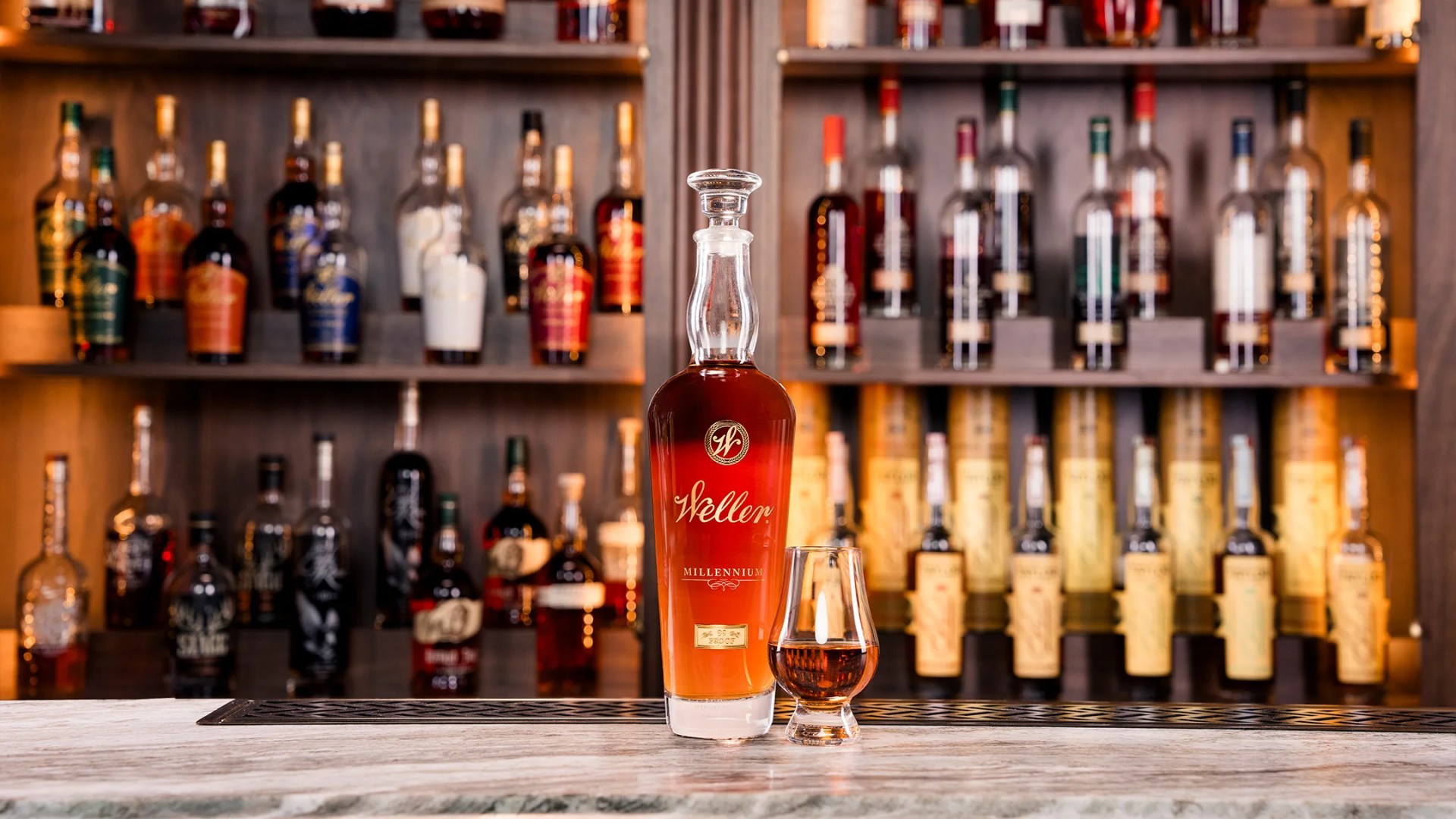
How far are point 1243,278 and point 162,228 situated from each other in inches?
62.1

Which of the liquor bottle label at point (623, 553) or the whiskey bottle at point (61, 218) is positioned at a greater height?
the whiskey bottle at point (61, 218)

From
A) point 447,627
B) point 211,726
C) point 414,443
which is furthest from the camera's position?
point 414,443

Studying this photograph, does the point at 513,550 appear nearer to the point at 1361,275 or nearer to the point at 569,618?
the point at 569,618

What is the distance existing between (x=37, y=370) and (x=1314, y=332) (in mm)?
1809

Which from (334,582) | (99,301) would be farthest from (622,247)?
(99,301)

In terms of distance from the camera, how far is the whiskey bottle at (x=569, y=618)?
1.88 metres

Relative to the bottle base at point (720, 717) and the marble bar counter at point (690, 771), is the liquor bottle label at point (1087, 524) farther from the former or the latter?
the bottle base at point (720, 717)

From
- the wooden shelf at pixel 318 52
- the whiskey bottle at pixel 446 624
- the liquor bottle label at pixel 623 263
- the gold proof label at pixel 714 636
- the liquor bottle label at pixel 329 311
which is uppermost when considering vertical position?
the wooden shelf at pixel 318 52

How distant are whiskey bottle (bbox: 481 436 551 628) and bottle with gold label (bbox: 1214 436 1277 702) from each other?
3.22 ft

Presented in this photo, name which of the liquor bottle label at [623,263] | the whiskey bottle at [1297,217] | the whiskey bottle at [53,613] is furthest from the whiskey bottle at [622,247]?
the whiskey bottle at [1297,217]

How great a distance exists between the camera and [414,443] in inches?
77.7

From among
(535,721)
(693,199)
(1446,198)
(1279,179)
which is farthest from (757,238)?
(535,721)

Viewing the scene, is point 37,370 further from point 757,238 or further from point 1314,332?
point 1314,332

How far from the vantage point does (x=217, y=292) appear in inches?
73.7
